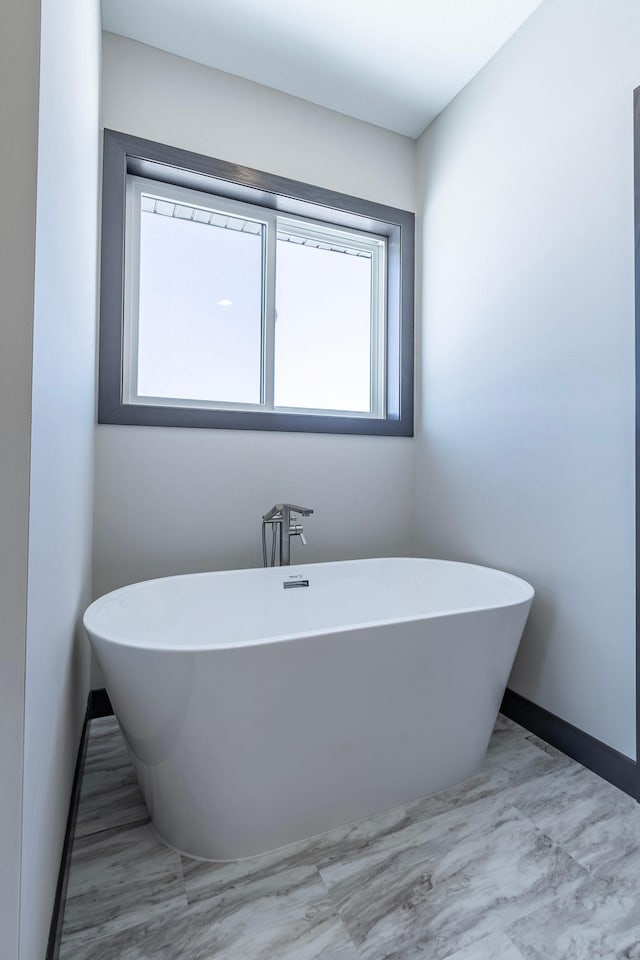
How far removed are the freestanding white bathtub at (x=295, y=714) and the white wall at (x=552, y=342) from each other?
29 centimetres

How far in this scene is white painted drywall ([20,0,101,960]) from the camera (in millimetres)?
657

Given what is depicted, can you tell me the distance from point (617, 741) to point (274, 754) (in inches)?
Answer: 43.3

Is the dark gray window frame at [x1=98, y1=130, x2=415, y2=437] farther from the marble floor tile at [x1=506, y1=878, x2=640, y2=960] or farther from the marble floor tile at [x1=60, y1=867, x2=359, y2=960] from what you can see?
the marble floor tile at [x1=506, y1=878, x2=640, y2=960]

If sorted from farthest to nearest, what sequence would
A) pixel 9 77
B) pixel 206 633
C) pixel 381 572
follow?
pixel 381 572 → pixel 206 633 → pixel 9 77

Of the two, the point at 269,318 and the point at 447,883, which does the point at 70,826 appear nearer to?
the point at 447,883

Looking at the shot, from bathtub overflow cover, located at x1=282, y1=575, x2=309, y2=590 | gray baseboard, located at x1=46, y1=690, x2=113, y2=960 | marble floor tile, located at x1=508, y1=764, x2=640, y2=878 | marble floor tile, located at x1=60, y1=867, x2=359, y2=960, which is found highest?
bathtub overflow cover, located at x1=282, y1=575, x2=309, y2=590

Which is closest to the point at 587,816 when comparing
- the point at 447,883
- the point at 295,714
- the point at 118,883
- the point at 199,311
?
the point at 447,883

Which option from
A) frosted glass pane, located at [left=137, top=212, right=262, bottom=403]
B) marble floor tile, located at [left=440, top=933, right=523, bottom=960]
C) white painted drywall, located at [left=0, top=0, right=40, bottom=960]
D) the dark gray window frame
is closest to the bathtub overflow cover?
the dark gray window frame

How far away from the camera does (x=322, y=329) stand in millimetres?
2436

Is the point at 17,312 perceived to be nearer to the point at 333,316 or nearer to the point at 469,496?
Answer: the point at 469,496

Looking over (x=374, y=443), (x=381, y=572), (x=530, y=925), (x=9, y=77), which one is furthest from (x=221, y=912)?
(x=374, y=443)

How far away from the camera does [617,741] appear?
1.42 metres

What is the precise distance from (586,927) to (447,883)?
0.29 metres

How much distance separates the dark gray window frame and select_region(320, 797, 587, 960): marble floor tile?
5.17 ft
